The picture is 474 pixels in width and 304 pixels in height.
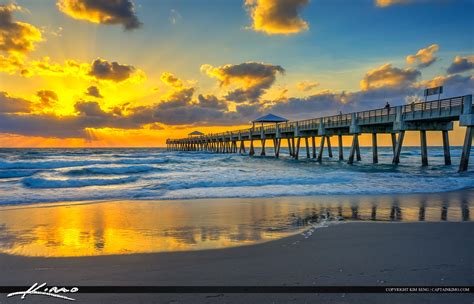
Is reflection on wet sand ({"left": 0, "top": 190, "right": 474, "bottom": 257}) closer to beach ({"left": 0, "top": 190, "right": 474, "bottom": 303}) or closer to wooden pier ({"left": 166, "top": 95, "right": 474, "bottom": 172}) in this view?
beach ({"left": 0, "top": 190, "right": 474, "bottom": 303})

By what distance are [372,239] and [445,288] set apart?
215cm

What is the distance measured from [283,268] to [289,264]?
188mm

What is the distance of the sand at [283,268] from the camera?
3.09 metres

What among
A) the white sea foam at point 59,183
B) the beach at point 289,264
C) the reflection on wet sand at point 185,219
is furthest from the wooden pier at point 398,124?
the white sea foam at point 59,183

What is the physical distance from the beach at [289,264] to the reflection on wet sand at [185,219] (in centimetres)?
11

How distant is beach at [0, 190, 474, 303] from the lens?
315 cm

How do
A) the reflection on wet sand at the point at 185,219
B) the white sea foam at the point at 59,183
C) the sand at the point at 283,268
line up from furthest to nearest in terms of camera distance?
the white sea foam at the point at 59,183 → the reflection on wet sand at the point at 185,219 → the sand at the point at 283,268

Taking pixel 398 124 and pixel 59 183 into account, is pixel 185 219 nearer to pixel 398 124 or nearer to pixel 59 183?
pixel 59 183

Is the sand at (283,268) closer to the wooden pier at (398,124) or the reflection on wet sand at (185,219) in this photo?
the reflection on wet sand at (185,219)

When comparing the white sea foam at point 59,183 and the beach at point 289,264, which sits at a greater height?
the beach at point 289,264

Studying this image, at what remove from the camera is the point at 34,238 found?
225 inches

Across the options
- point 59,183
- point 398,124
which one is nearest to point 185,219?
point 59,183

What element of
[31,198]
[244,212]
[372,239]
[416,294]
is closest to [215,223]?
[244,212]

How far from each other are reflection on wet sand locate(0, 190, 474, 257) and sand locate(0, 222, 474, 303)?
51 cm
